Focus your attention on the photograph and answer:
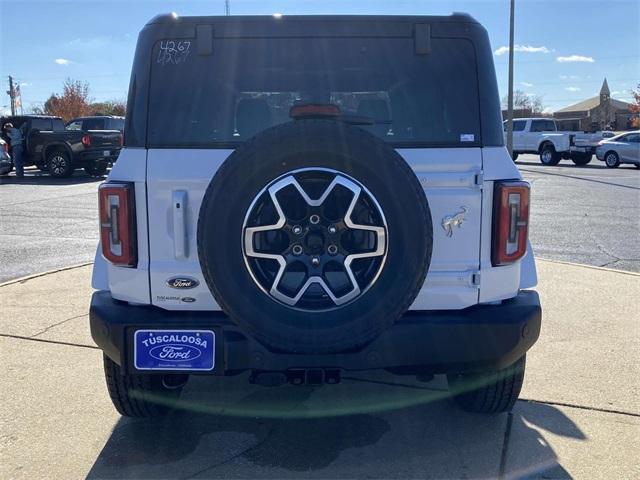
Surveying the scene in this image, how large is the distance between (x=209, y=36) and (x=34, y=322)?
3234 millimetres

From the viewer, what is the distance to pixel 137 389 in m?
3.27

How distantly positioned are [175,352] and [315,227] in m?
0.84

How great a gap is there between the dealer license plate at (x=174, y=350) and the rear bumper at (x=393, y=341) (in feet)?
0.09

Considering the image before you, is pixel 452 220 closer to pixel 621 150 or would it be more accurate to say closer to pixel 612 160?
pixel 621 150

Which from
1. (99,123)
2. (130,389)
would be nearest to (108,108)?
(99,123)

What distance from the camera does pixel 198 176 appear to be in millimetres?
2805

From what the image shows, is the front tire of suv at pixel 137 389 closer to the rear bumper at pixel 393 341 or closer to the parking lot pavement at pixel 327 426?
the parking lot pavement at pixel 327 426

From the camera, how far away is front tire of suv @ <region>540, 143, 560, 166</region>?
2606 centimetres

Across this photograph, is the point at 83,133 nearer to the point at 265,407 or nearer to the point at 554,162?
the point at 265,407

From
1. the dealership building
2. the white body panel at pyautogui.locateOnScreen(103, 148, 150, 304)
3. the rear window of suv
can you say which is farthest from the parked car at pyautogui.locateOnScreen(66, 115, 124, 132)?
the dealership building

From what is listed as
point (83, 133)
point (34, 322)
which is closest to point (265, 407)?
point (34, 322)

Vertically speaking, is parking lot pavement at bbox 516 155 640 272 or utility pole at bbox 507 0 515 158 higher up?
utility pole at bbox 507 0 515 158

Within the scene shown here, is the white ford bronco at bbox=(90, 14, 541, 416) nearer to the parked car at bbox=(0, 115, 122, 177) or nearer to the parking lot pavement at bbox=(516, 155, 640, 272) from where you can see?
the parking lot pavement at bbox=(516, 155, 640, 272)

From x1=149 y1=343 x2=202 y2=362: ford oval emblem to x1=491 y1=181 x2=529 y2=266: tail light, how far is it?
4.64 feet
